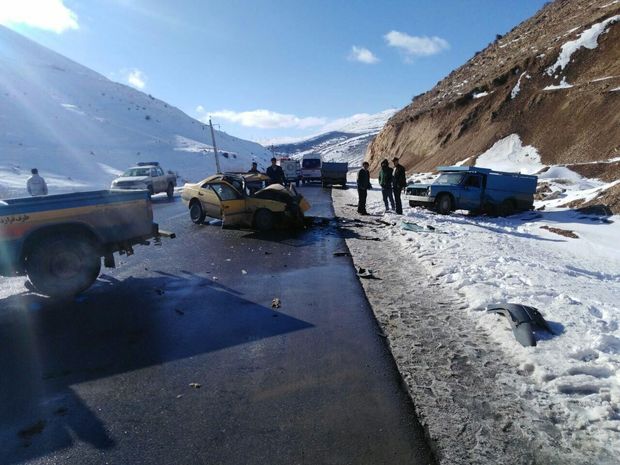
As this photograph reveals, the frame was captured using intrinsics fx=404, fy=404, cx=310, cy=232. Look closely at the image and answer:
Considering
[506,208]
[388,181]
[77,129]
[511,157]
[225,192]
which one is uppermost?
[77,129]

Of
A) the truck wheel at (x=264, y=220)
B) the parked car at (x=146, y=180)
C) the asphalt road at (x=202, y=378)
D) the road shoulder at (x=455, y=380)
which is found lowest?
the road shoulder at (x=455, y=380)

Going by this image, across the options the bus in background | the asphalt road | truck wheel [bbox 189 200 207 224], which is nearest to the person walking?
truck wheel [bbox 189 200 207 224]

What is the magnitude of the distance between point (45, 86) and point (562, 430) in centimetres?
8569

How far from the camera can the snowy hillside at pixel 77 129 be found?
40.3 meters

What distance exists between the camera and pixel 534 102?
3153 cm

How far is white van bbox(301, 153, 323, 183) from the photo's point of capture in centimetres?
3397

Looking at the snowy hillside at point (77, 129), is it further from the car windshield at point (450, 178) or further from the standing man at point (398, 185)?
the car windshield at point (450, 178)

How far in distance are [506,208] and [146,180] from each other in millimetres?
17094

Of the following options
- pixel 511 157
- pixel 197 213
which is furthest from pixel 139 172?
pixel 511 157

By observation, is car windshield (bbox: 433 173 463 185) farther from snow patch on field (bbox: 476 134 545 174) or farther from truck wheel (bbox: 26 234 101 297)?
truck wheel (bbox: 26 234 101 297)

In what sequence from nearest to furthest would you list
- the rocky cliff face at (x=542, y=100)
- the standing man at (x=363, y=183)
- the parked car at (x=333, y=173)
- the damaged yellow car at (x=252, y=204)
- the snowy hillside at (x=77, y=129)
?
1. the damaged yellow car at (x=252, y=204)
2. the standing man at (x=363, y=183)
3. the rocky cliff face at (x=542, y=100)
4. the parked car at (x=333, y=173)
5. the snowy hillside at (x=77, y=129)

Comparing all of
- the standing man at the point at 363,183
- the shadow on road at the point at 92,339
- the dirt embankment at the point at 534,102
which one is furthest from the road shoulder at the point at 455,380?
the dirt embankment at the point at 534,102

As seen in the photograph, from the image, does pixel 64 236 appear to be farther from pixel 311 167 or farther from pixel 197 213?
pixel 311 167

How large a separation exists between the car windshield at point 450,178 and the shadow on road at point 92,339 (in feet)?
37.9
